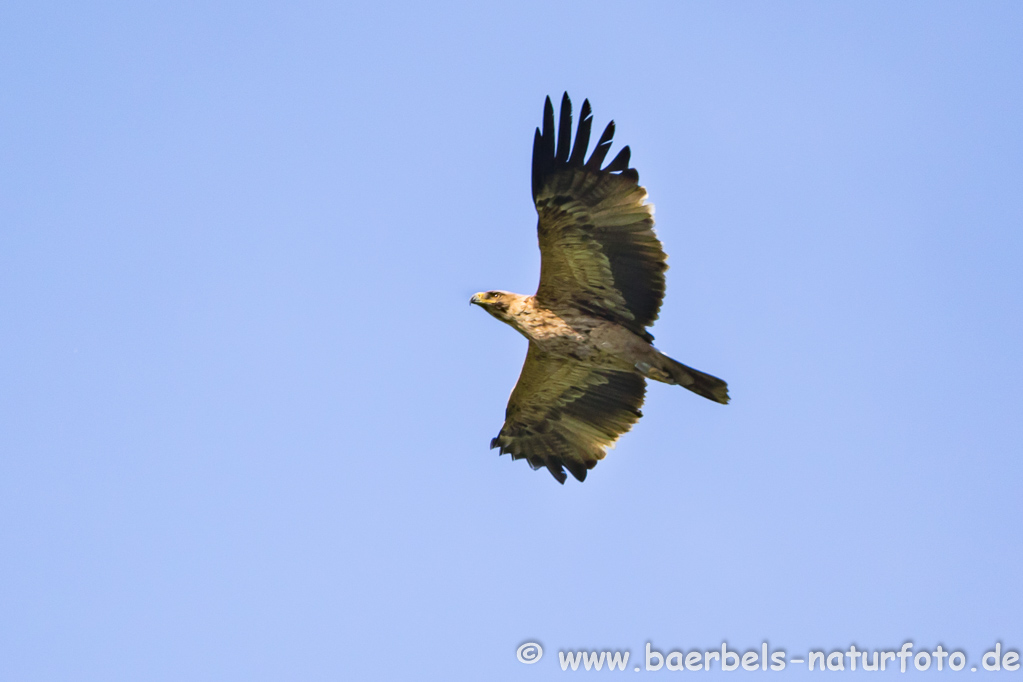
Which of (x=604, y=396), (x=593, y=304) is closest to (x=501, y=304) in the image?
(x=593, y=304)

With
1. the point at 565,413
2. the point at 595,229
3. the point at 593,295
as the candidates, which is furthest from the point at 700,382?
the point at 565,413

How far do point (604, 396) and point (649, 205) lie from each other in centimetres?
247

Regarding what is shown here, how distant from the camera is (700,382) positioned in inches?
368

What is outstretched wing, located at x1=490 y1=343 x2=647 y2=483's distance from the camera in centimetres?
1056

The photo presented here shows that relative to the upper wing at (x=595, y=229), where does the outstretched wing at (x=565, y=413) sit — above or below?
below

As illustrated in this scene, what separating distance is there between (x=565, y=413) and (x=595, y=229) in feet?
8.49

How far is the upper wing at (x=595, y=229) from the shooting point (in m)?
9.06

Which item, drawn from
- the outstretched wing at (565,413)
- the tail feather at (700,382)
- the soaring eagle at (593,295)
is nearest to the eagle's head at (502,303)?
the soaring eagle at (593,295)

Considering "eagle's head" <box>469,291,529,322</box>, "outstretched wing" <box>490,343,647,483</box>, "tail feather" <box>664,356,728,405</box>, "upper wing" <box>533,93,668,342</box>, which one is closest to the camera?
"upper wing" <box>533,93,668,342</box>

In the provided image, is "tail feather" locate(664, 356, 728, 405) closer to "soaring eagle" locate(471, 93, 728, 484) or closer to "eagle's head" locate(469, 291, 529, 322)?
"soaring eagle" locate(471, 93, 728, 484)

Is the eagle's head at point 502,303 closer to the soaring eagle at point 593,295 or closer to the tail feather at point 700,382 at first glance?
the soaring eagle at point 593,295

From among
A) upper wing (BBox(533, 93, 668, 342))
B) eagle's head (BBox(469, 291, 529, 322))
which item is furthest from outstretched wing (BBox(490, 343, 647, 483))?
upper wing (BBox(533, 93, 668, 342))

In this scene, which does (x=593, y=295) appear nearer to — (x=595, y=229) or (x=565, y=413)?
(x=595, y=229)

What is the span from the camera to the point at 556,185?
9.21m
